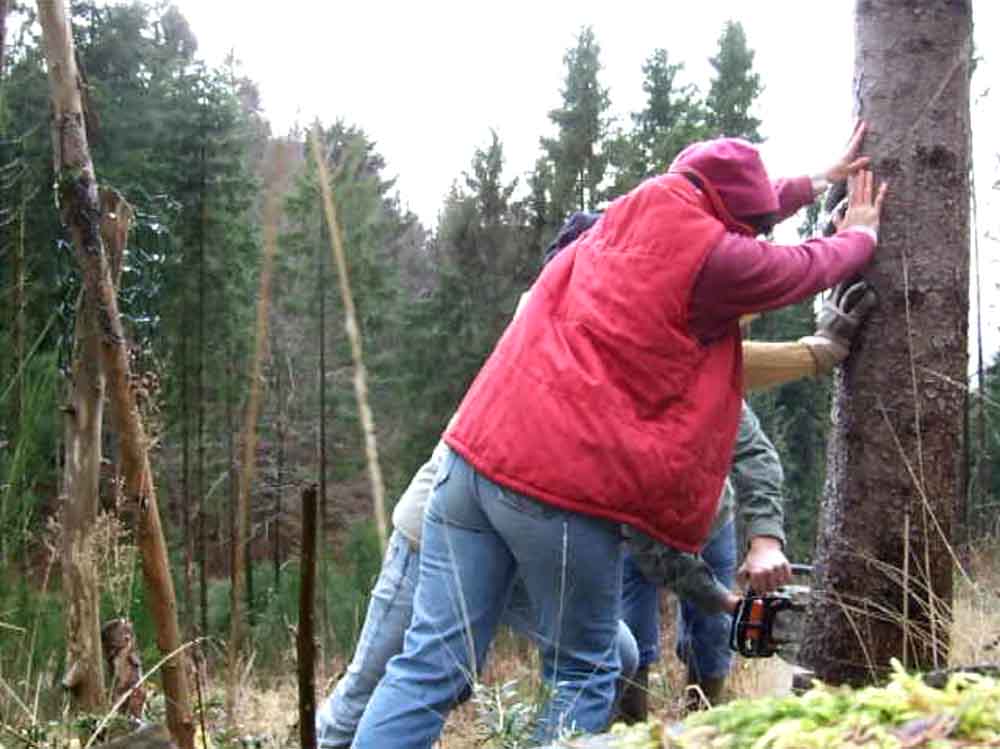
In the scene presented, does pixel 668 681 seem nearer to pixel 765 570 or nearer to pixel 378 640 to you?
pixel 765 570

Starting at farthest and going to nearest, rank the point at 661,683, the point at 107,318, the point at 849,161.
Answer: the point at 661,683 → the point at 849,161 → the point at 107,318

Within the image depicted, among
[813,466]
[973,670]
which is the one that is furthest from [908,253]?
[813,466]

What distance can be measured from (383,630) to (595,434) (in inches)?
35.4

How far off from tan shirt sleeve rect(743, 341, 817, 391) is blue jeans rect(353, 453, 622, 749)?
0.74 metres

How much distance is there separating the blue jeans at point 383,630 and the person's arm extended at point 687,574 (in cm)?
52

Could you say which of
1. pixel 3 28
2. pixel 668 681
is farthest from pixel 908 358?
pixel 668 681

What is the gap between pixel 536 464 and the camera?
243 cm

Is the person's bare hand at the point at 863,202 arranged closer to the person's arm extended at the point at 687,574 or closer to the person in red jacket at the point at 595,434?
the person in red jacket at the point at 595,434

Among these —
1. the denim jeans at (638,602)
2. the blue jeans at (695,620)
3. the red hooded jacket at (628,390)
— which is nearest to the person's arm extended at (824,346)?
the red hooded jacket at (628,390)

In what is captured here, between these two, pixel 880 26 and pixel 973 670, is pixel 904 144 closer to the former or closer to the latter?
pixel 880 26

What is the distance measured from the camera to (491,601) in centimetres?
259

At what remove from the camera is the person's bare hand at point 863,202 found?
2.89 m

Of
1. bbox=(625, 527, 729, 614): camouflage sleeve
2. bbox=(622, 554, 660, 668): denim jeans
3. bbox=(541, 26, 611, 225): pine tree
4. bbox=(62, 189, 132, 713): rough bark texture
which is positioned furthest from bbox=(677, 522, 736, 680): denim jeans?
bbox=(541, 26, 611, 225): pine tree

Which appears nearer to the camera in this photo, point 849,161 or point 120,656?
point 849,161
